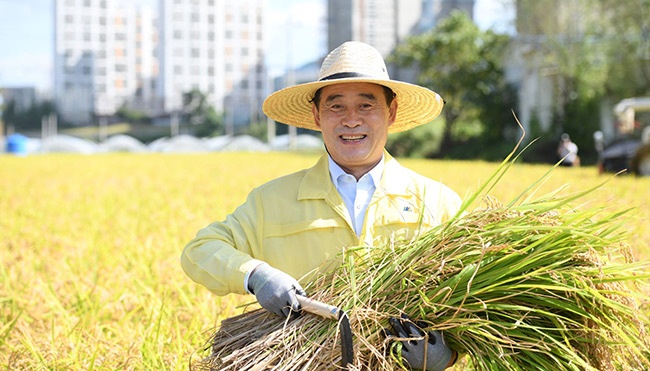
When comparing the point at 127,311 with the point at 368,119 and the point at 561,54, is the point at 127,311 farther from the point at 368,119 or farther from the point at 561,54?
the point at 561,54

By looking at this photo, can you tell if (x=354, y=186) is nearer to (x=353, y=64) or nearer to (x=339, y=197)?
(x=339, y=197)

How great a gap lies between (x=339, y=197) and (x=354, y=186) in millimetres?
93

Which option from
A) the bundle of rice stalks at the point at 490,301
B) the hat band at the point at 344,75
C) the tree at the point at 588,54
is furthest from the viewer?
the tree at the point at 588,54

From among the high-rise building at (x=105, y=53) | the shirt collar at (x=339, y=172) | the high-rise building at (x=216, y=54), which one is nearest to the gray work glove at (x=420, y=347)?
the shirt collar at (x=339, y=172)

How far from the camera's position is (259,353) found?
191 cm

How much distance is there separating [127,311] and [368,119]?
212cm

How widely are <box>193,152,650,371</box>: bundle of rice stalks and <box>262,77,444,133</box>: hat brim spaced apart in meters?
0.55

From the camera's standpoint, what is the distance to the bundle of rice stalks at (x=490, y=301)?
1896 millimetres

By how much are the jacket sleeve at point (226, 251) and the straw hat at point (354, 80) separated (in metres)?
0.37

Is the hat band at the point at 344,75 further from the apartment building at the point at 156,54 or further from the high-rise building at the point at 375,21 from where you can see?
the apartment building at the point at 156,54

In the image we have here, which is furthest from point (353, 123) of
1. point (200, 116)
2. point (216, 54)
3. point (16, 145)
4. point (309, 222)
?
point (216, 54)

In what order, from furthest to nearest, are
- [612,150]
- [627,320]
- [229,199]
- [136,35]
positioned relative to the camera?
[136,35] < [612,150] < [229,199] < [627,320]

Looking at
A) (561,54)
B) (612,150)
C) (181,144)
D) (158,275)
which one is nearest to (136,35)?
(181,144)

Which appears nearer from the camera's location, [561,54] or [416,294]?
[416,294]
